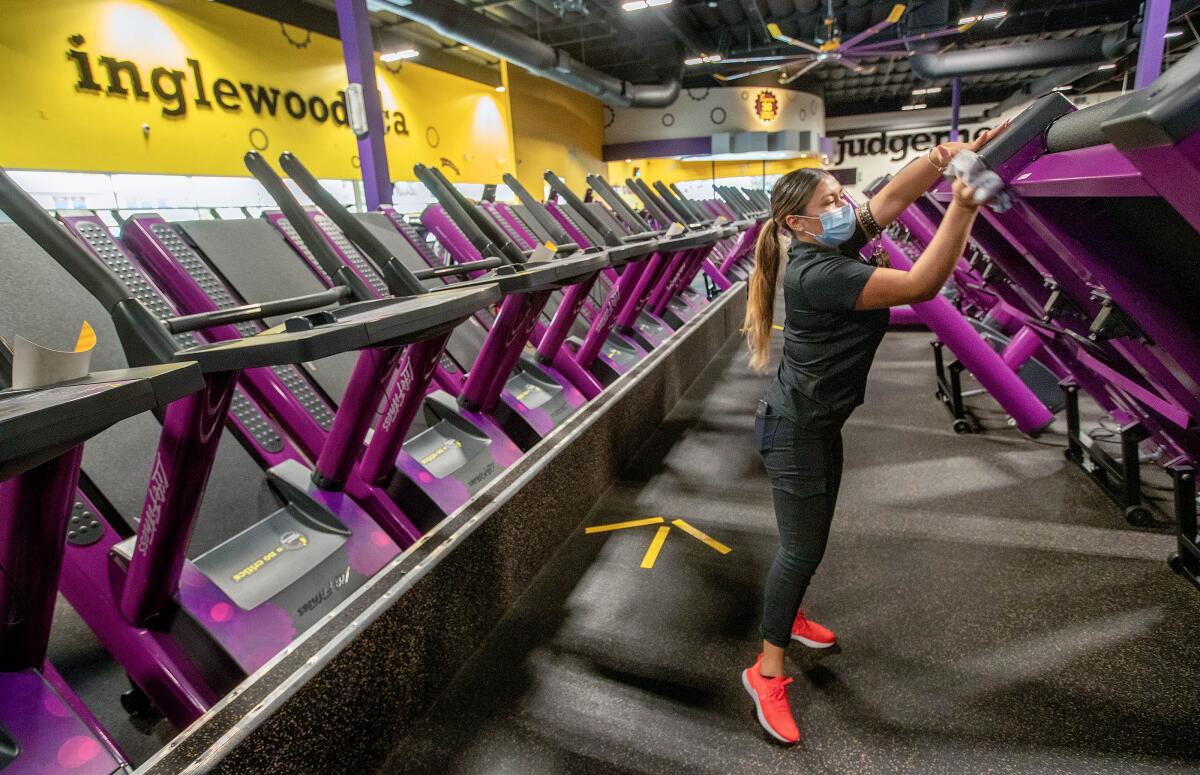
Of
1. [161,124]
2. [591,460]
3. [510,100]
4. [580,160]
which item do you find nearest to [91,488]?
[591,460]

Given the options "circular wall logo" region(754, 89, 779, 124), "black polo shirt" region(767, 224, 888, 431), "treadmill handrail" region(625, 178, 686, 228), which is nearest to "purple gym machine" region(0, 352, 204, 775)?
"black polo shirt" region(767, 224, 888, 431)

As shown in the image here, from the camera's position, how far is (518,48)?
9648 mm

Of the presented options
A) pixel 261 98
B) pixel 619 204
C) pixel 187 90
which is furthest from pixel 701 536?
pixel 261 98

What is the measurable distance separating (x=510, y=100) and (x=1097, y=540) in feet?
43.9

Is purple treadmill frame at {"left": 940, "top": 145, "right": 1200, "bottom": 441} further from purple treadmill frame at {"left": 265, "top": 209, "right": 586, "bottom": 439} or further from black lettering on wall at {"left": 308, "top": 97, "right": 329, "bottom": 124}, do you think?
black lettering on wall at {"left": 308, "top": 97, "right": 329, "bottom": 124}

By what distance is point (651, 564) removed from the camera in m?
2.54

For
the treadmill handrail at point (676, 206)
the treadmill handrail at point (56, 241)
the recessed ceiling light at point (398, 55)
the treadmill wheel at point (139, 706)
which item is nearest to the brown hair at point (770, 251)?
the treadmill handrail at point (56, 241)

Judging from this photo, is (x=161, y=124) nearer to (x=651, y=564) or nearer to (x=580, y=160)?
(x=651, y=564)

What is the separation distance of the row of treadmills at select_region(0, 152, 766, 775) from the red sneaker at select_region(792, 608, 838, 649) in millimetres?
1326

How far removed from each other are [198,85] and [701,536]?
7925 mm

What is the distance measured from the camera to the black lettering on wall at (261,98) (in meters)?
7.81

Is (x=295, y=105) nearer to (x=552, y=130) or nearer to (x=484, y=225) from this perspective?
(x=484, y=225)

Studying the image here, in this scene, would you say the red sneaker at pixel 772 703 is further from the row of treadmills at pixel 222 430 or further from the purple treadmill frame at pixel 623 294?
the purple treadmill frame at pixel 623 294

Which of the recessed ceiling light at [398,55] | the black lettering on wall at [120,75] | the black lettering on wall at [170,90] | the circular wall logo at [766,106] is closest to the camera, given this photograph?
the black lettering on wall at [120,75]
